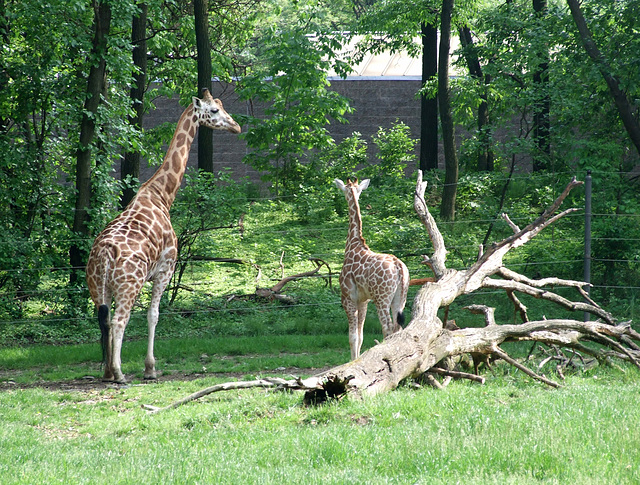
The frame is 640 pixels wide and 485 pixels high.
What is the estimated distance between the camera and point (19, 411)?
713 centimetres

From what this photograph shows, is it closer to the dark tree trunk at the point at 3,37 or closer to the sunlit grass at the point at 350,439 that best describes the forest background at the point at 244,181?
the dark tree trunk at the point at 3,37

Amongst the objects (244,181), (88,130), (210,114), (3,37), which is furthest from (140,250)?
(3,37)

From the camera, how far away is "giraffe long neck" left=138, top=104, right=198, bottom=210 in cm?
994

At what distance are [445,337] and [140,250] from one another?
160 inches

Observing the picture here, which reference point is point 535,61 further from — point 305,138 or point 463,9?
point 305,138

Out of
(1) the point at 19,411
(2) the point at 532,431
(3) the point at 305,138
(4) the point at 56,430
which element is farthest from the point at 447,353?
(3) the point at 305,138

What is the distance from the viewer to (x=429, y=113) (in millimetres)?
20328

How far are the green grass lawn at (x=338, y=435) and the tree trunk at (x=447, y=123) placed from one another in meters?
8.25

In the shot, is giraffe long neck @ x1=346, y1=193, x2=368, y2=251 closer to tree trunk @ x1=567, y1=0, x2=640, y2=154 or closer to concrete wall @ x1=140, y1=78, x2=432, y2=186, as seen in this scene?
tree trunk @ x1=567, y1=0, x2=640, y2=154

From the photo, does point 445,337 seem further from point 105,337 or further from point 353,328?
point 105,337

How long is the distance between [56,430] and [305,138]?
12975 millimetres

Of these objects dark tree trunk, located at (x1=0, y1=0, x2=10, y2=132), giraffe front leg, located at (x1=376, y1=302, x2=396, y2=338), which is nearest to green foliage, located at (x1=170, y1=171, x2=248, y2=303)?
dark tree trunk, located at (x1=0, y1=0, x2=10, y2=132)

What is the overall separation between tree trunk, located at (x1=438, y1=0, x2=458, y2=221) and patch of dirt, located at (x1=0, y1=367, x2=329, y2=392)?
7658mm

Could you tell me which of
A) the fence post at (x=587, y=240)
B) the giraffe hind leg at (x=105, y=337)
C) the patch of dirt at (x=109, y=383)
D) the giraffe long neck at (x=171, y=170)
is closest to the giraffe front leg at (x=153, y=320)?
the patch of dirt at (x=109, y=383)
